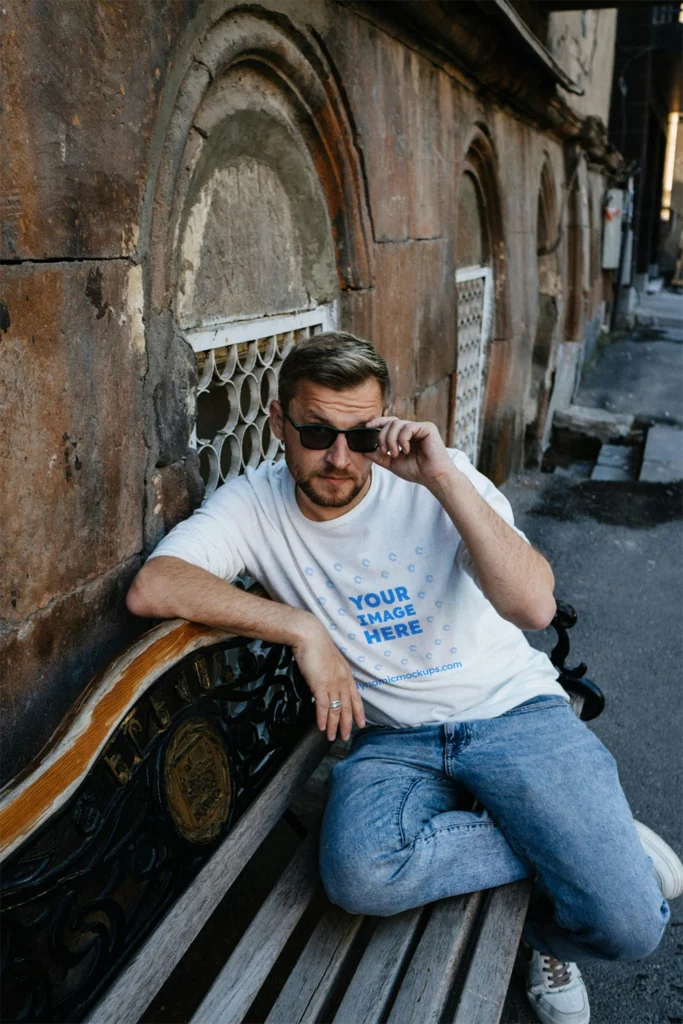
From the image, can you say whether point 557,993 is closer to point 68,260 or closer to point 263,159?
point 68,260

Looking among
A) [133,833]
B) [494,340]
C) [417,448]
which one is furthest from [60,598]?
[494,340]

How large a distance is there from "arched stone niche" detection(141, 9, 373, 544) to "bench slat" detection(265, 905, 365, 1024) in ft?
3.77

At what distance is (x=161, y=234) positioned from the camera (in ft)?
7.97

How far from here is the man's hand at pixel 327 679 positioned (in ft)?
7.51

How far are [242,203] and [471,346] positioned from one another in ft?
13.5

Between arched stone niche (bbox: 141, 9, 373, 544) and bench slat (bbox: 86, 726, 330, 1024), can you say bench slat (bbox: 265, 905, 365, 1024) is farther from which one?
arched stone niche (bbox: 141, 9, 373, 544)

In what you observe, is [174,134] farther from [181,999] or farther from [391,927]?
[181,999]

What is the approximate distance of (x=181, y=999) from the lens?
259 cm

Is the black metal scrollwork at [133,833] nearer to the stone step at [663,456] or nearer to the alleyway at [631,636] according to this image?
the alleyway at [631,636]

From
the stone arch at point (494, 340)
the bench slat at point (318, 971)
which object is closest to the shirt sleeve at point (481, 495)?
the bench slat at point (318, 971)

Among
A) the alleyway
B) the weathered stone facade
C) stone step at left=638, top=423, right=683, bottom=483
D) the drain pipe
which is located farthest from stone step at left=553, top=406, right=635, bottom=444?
the drain pipe

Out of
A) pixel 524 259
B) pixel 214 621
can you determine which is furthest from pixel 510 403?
pixel 214 621

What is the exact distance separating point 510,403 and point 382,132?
168 inches

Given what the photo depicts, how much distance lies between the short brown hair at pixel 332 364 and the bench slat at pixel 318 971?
1344 millimetres
